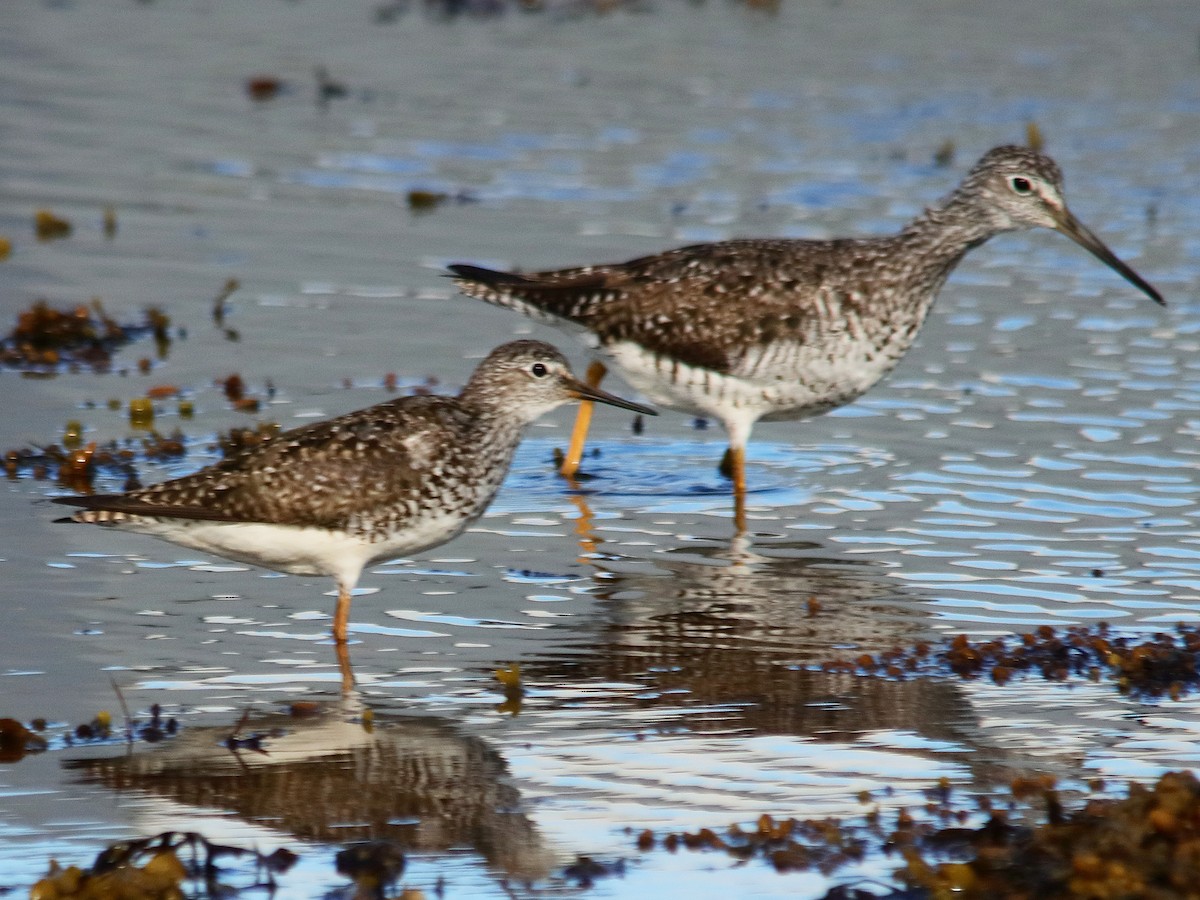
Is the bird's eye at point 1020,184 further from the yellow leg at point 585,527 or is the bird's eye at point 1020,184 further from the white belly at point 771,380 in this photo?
the yellow leg at point 585,527

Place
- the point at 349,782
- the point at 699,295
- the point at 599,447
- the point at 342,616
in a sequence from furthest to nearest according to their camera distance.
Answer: the point at 599,447 → the point at 699,295 → the point at 342,616 → the point at 349,782

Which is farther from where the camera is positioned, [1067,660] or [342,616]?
[342,616]

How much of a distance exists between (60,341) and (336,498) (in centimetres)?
549

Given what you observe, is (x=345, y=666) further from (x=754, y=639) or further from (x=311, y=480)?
(x=754, y=639)

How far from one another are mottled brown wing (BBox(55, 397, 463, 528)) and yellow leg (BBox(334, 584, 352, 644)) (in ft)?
1.13

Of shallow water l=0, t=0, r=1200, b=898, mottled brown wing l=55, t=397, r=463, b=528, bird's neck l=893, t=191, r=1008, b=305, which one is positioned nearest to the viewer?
shallow water l=0, t=0, r=1200, b=898

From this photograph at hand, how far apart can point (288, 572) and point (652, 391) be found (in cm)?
353

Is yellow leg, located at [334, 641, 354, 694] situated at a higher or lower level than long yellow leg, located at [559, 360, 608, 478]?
lower

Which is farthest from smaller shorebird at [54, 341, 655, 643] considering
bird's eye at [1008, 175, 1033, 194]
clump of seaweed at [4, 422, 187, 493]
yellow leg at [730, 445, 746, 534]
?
bird's eye at [1008, 175, 1033, 194]

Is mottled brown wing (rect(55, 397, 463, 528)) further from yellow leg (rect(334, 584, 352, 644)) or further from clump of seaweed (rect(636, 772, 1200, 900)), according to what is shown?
clump of seaweed (rect(636, 772, 1200, 900))

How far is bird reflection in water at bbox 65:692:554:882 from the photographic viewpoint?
24.0 ft

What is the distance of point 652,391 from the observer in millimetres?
12562

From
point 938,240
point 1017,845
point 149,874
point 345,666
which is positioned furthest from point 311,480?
point 938,240

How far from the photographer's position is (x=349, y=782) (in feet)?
25.6
